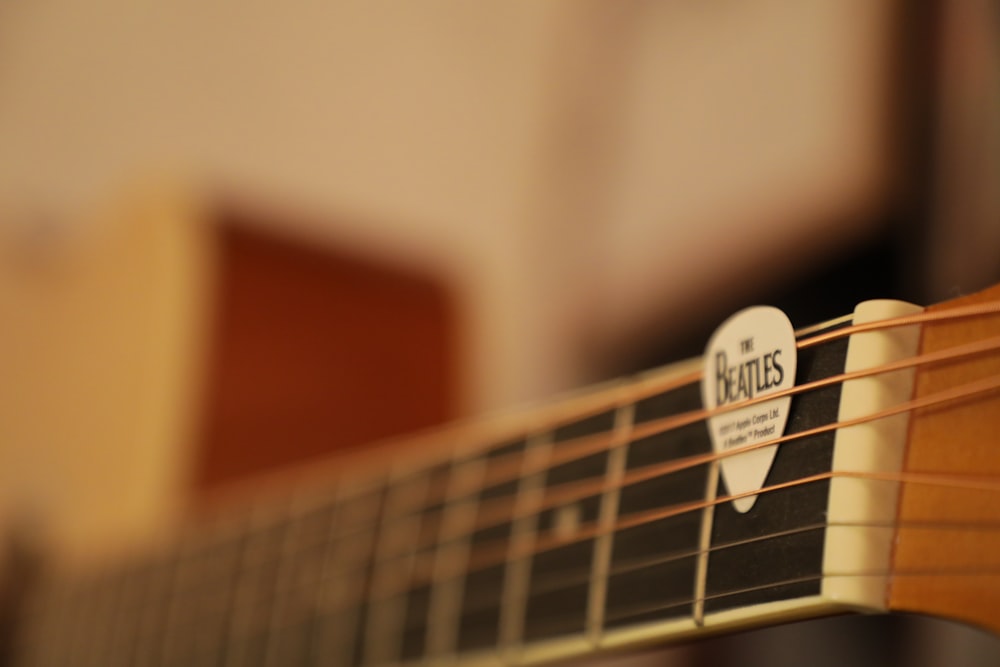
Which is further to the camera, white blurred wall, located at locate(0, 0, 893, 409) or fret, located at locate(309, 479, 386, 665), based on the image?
white blurred wall, located at locate(0, 0, 893, 409)

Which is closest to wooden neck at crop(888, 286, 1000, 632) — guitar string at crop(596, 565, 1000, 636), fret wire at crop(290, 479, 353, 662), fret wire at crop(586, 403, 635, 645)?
guitar string at crop(596, 565, 1000, 636)

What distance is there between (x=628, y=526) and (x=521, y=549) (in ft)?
0.27

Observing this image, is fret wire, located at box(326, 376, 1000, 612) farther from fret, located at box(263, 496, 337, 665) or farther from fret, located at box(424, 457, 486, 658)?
fret, located at box(263, 496, 337, 665)

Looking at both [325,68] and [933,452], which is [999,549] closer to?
[933,452]

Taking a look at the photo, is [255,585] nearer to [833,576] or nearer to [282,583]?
[282,583]

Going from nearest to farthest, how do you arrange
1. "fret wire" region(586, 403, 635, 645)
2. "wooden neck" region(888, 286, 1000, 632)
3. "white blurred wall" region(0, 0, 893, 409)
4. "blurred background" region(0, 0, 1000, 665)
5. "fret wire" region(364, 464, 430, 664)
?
"wooden neck" region(888, 286, 1000, 632) → "fret wire" region(586, 403, 635, 645) → "fret wire" region(364, 464, 430, 664) → "blurred background" region(0, 0, 1000, 665) → "white blurred wall" region(0, 0, 893, 409)

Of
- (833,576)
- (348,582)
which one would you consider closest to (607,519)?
(833,576)

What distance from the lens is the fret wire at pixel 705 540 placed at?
0.32 m

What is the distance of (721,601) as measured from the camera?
12.4 inches

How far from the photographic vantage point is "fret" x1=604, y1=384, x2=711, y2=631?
0.34m

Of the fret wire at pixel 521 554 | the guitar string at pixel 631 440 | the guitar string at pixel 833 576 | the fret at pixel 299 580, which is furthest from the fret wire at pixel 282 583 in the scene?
the guitar string at pixel 833 576

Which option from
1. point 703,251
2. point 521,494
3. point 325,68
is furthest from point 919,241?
point 325,68

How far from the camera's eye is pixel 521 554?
1.44 feet

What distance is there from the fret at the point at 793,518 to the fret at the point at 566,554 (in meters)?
0.09
